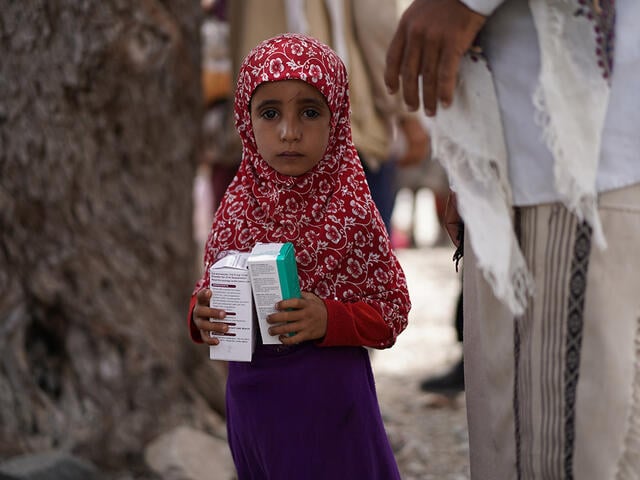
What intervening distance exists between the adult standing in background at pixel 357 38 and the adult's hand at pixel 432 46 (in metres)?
1.79

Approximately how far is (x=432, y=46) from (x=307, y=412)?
936 mm

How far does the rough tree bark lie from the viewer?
310 cm

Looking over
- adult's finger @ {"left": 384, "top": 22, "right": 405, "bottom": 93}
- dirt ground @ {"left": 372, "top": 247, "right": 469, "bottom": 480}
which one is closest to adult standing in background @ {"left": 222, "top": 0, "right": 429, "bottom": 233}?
dirt ground @ {"left": 372, "top": 247, "right": 469, "bottom": 480}

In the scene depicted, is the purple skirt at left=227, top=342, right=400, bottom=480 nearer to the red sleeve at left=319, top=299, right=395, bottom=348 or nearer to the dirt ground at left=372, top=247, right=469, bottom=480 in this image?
the red sleeve at left=319, top=299, right=395, bottom=348

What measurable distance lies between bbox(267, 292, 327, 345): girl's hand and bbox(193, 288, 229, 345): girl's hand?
0.37ft

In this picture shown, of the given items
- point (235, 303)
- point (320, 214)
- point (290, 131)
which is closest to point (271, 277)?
point (235, 303)

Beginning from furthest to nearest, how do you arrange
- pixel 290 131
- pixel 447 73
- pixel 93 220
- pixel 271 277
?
pixel 93 220, pixel 290 131, pixel 271 277, pixel 447 73

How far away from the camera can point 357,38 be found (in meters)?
3.50

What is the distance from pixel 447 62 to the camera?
1526mm

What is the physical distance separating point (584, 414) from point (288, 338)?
2.12 ft

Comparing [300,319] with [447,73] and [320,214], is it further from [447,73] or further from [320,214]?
[447,73]

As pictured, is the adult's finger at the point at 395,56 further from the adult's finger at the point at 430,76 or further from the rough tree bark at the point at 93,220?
the rough tree bark at the point at 93,220

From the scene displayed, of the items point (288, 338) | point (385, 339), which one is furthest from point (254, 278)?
point (385, 339)

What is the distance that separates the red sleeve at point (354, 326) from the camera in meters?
1.94
